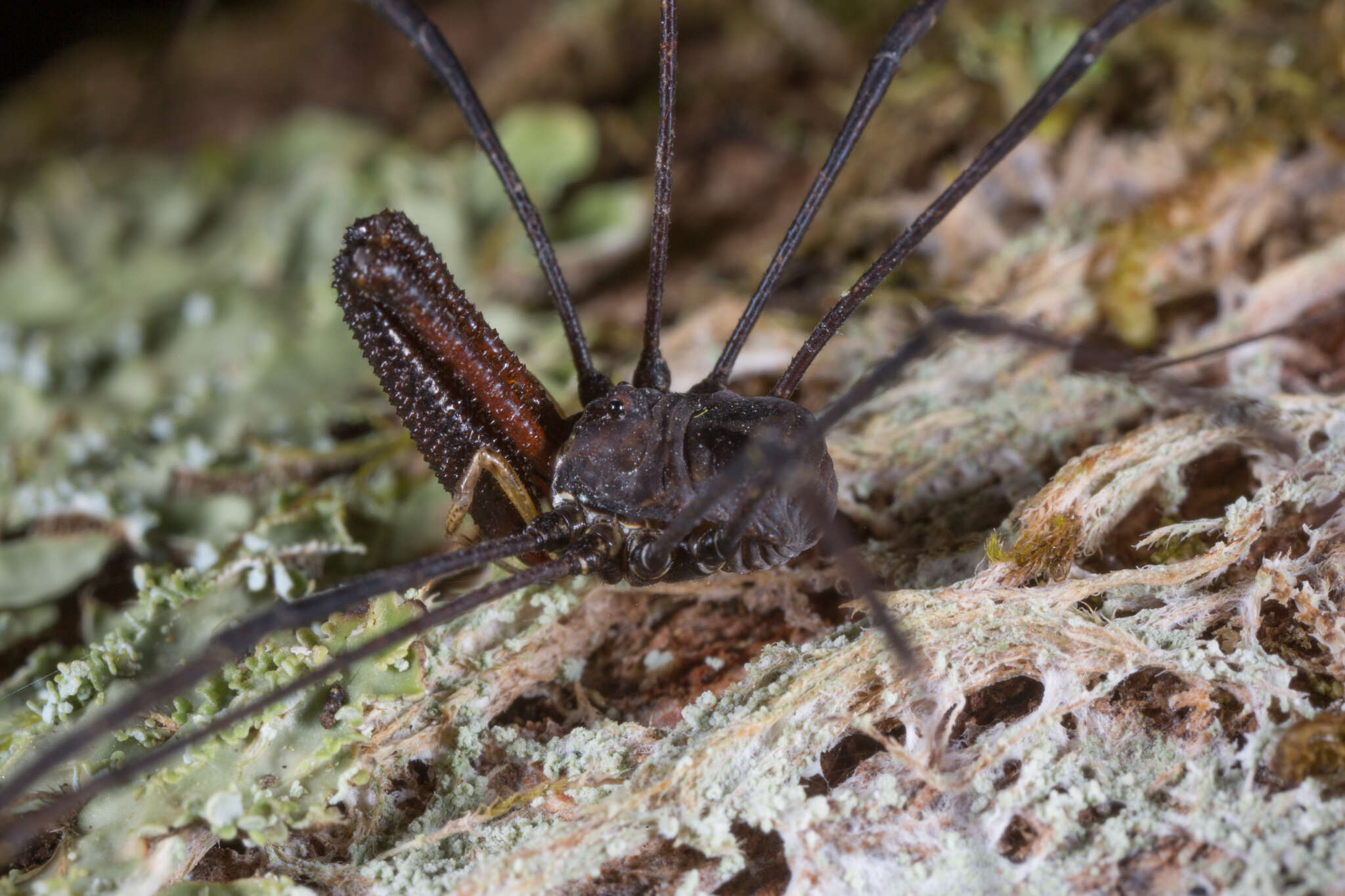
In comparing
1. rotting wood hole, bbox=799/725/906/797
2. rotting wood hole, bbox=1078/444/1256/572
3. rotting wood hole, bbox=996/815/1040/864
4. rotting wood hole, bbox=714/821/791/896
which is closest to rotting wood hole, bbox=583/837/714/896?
rotting wood hole, bbox=714/821/791/896

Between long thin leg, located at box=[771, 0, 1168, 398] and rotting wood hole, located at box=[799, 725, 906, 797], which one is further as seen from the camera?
long thin leg, located at box=[771, 0, 1168, 398]

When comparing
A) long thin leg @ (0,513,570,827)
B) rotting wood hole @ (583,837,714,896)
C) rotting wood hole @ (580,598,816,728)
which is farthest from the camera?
rotting wood hole @ (580,598,816,728)

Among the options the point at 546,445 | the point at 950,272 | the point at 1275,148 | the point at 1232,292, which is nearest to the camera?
the point at 546,445

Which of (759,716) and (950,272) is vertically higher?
(950,272)

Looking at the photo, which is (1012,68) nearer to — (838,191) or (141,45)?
(838,191)

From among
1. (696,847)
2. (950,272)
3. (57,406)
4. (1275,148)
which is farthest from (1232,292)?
(57,406)

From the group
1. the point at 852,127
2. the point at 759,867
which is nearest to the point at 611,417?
the point at 852,127

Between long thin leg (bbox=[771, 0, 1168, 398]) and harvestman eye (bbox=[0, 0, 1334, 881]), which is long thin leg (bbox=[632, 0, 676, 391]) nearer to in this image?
harvestman eye (bbox=[0, 0, 1334, 881])

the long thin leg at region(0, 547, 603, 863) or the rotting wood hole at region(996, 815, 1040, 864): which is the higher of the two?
the long thin leg at region(0, 547, 603, 863)

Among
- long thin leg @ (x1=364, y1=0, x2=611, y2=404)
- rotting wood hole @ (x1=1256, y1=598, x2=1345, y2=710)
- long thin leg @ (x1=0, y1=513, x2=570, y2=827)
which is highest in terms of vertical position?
long thin leg @ (x1=364, y1=0, x2=611, y2=404)
